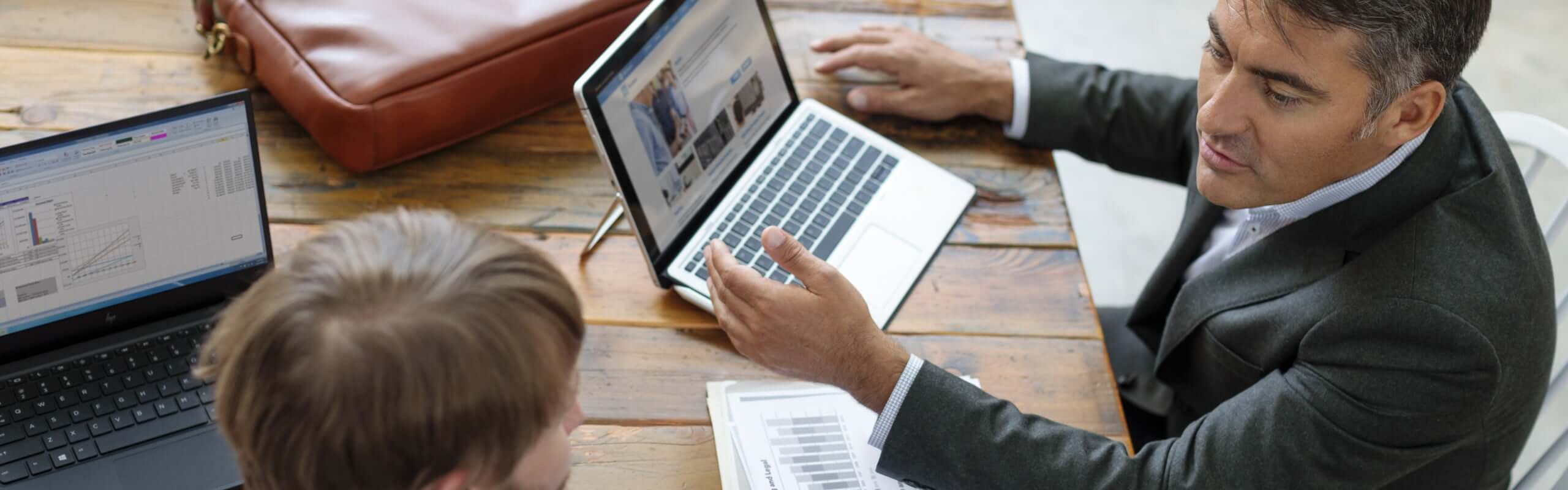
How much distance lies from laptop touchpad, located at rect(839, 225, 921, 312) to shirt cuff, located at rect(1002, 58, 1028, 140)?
29cm

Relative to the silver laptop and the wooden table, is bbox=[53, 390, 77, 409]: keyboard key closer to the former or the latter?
the wooden table

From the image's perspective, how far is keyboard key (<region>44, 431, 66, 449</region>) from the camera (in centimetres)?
107

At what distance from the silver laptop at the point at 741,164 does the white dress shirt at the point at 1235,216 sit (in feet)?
0.49

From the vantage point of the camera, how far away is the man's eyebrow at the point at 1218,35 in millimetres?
1187

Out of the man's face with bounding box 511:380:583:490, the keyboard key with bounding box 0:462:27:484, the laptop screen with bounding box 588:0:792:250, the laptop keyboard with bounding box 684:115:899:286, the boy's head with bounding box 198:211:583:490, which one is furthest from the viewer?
the laptop keyboard with bounding box 684:115:899:286

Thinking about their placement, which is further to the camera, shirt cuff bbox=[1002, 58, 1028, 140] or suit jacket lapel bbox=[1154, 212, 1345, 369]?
shirt cuff bbox=[1002, 58, 1028, 140]

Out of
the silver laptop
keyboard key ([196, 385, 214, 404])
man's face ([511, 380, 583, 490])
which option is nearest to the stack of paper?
the silver laptop

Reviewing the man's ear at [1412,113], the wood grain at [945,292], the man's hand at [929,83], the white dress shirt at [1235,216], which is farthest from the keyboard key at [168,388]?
the man's ear at [1412,113]

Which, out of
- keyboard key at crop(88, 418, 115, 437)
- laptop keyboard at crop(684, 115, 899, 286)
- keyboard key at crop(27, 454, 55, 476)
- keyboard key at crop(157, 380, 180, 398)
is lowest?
keyboard key at crop(27, 454, 55, 476)

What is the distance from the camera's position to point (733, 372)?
127 centimetres

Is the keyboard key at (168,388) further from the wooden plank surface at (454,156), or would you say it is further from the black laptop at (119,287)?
the wooden plank surface at (454,156)

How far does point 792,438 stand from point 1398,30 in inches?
26.7

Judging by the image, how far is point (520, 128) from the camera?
152cm

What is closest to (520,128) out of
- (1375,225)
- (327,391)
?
(327,391)
